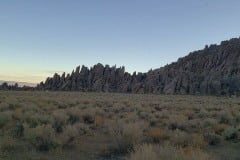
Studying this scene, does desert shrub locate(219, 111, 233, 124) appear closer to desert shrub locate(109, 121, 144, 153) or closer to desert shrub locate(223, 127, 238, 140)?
desert shrub locate(223, 127, 238, 140)

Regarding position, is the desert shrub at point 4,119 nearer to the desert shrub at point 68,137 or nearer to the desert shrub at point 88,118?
the desert shrub at point 68,137

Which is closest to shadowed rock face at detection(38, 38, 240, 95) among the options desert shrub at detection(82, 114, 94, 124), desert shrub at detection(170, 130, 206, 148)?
desert shrub at detection(82, 114, 94, 124)

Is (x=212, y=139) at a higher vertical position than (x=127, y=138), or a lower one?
lower

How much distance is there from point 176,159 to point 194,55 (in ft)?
464

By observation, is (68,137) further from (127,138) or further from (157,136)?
(157,136)

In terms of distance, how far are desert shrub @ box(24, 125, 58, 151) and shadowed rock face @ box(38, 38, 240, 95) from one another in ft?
280

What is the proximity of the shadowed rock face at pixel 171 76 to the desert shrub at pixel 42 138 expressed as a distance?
8546 centimetres

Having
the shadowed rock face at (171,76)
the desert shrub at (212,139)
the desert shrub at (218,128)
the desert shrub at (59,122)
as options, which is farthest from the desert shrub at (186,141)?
the shadowed rock face at (171,76)

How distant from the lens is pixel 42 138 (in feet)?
40.0

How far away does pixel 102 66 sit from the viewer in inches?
5679

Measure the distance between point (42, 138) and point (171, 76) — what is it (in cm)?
11030

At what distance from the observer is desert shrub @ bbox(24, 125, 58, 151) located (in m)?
11.9

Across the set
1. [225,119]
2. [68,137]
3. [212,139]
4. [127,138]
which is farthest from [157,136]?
[225,119]

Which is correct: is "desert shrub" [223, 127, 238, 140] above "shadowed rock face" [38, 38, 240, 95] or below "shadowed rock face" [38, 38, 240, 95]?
below
